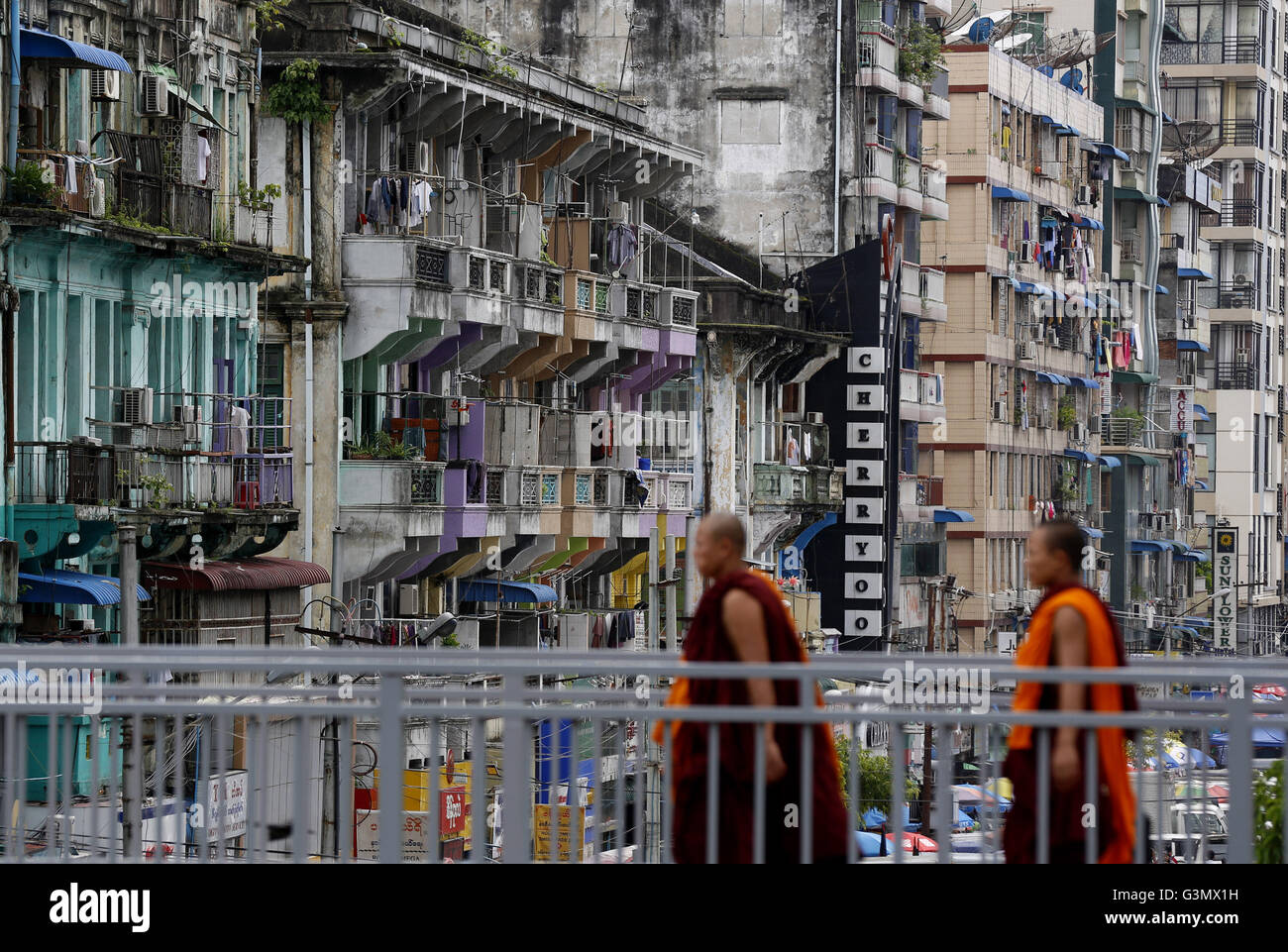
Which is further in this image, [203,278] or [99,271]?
[203,278]

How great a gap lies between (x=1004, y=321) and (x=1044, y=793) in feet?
228

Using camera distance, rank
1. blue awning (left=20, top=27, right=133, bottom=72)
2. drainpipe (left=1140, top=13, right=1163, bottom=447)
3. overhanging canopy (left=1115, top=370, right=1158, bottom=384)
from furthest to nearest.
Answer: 1. overhanging canopy (left=1115, top=370, right=1158, bottom=384)
2. drainpipe (left=1140, top=13, right=1163, bottom=447)
3. blue awning (left=20, top=27, right=133, bottom=72)

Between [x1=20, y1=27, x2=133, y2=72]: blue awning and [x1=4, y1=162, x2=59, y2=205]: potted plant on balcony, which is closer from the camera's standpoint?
[x1=4, y1=162, x2=59, y2=205]: potted plant on balcony

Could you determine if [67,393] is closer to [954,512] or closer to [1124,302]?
[954,512]

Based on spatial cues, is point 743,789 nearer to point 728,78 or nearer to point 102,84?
point 102,84

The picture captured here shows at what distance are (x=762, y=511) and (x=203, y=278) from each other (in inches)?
963

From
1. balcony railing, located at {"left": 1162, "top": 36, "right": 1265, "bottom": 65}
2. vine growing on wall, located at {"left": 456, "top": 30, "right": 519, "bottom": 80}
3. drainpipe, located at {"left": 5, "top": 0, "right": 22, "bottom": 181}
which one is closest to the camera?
drainpipe, located at {"left": 5, "top": 0, "right": 22, "bottom": 181}

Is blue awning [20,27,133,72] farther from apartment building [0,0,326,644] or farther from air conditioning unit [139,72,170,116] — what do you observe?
air conditioning unit [139,72,170,116]

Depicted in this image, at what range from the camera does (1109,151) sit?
302 ft

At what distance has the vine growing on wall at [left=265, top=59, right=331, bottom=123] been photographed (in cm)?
3747

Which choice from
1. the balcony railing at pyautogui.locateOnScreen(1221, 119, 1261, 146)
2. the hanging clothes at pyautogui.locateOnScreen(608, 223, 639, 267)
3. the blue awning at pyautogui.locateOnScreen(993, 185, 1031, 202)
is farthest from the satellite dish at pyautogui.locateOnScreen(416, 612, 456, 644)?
the balcony railing at pyautogui.locateOnScreen(1221, 119, 1261, 146)

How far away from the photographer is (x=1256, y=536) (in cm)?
11069

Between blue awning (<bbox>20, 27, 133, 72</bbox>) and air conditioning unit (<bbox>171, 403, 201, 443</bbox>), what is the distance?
4.74 meters

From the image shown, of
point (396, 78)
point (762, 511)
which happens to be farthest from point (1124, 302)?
point (396, 78)
